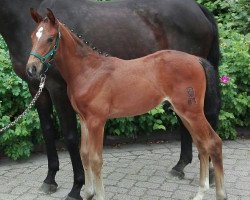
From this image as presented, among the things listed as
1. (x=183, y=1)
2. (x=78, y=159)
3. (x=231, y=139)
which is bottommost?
(x=231, y=139)

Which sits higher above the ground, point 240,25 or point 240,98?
point 240,25

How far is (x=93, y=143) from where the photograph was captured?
2.96m

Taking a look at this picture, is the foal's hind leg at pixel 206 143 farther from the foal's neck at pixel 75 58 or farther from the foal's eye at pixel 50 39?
the foal's eye at pixel 50 39

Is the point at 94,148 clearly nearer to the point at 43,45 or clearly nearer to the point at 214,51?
the point at 43,45

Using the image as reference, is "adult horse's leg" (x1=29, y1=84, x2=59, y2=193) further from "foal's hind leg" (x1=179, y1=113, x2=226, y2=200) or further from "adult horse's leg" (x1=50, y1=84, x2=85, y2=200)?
"foal's hind leg" (x1=179, y1=113, x2=226, y2=200)

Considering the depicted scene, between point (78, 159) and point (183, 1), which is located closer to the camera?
point (78, 159)

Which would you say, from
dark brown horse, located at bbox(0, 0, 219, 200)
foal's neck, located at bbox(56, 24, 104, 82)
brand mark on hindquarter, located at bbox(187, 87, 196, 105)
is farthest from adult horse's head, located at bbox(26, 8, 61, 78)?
brand mark on hindquarter, located at bbox(187, 87, 196, 105)

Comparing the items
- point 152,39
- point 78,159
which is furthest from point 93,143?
point 152,39

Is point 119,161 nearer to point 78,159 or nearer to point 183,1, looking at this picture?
point 78,159

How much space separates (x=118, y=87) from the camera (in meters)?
2.99

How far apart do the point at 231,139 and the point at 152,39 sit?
220cm

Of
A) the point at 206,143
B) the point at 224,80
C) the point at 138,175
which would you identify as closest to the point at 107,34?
the point at 206,143

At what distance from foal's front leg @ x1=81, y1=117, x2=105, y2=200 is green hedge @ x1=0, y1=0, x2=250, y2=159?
167 centimetres

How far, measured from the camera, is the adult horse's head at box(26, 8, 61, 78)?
8.87ft
